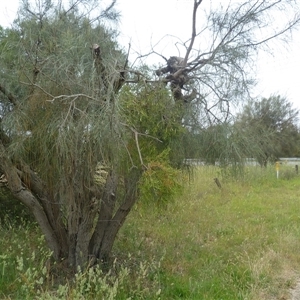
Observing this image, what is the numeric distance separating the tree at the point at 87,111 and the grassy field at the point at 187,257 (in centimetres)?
43

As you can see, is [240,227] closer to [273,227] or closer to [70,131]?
[273,227]

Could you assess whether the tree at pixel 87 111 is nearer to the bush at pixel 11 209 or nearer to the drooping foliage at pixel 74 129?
the drooping foliage at pixel 74 129

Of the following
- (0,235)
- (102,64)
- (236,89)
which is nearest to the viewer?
(102,64)

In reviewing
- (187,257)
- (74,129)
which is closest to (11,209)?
(187,257)

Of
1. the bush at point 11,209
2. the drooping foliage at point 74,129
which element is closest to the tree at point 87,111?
the drooping foliage at point 74,129

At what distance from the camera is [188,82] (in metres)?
4.18

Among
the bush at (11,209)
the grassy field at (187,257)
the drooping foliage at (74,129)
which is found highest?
the drooping foliage at (74,129)

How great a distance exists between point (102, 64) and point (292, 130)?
52.8 feet

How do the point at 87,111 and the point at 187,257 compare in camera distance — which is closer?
the point at 87,111

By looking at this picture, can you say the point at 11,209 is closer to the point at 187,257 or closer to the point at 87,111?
the point at 187,257

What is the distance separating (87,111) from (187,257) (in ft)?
9.46

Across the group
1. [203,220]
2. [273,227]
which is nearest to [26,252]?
[203,220]

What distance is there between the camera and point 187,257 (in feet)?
16.9

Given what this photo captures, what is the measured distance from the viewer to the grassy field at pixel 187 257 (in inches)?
147
